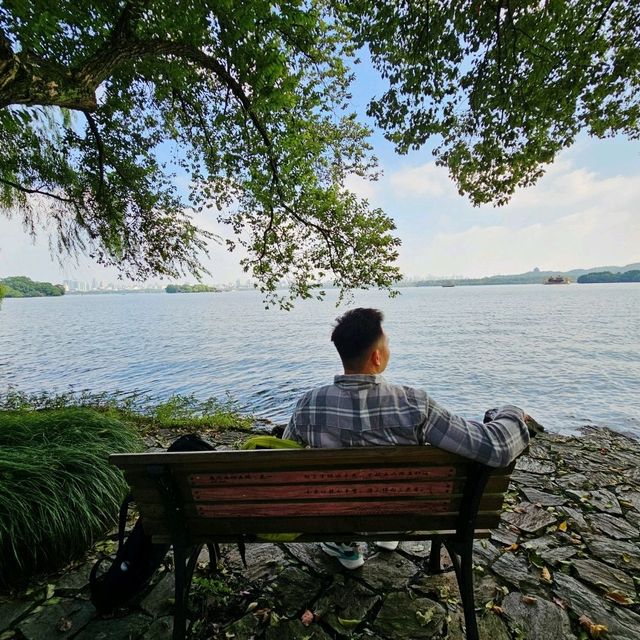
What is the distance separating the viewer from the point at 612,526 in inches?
139

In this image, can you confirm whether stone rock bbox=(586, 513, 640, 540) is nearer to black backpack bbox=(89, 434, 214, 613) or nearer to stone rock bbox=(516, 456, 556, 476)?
stone rock bbox=(516, 456, 556, 476)

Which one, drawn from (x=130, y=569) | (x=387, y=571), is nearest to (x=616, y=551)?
(x=387, y=571)

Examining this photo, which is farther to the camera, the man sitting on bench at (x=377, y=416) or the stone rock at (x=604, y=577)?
the stone rock at (x=604, y=577)

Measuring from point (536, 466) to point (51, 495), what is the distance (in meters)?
5.71

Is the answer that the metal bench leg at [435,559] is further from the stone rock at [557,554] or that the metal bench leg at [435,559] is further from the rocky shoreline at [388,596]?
the stone rock at [557,554]

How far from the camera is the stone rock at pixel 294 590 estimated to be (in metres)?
2.54

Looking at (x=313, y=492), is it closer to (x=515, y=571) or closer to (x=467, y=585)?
(x=467, y=585)

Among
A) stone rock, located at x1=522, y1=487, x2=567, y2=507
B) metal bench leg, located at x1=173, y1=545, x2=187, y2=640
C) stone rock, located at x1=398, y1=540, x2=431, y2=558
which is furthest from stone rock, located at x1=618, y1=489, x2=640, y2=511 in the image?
metal bench leg, located at x1=173, y1=545, x2=187, y2=640

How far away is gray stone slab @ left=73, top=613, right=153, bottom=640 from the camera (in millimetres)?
Result: 2326

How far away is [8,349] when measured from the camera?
2662 cm

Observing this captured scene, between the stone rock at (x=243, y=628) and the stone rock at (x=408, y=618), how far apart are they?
0.79 metres

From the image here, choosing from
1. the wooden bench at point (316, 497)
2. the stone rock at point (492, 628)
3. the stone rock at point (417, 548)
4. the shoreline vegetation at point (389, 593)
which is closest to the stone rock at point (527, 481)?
the shoreline vegetation at point (389, 593)

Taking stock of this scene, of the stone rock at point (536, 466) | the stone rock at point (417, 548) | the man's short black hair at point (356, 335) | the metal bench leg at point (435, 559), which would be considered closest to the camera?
the man's short black hair at point (356, 335)

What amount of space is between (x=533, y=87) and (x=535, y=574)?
249 inches
